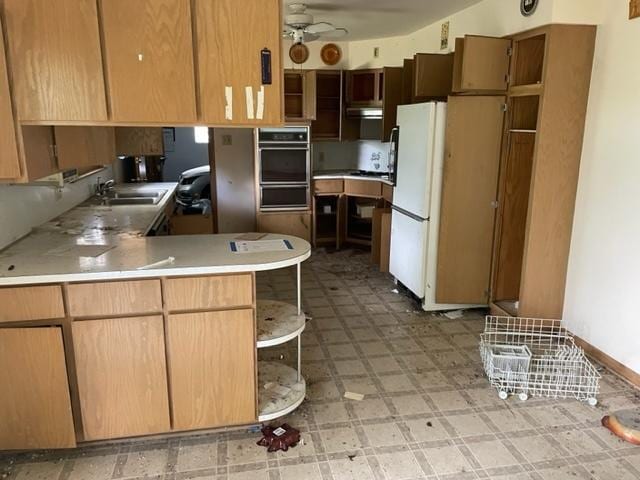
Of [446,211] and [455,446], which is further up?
Answer: [446,211]

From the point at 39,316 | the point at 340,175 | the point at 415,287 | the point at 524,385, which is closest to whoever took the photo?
the point at 39,316

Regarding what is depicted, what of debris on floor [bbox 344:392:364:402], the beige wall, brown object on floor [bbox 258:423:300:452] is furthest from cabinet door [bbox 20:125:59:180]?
the beige wall

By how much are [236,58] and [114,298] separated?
3.90 feet

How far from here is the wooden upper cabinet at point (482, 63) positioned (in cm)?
338

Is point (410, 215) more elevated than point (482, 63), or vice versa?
point (482, 63)

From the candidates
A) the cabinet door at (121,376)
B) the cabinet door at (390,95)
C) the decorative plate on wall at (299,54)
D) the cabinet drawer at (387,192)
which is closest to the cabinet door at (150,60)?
the cabinet door at (121,376)

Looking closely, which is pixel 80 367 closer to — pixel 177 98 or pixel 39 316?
pixel 39 316

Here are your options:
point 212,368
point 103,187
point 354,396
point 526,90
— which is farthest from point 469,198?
point 103,187

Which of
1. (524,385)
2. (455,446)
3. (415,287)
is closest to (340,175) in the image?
(415,287)

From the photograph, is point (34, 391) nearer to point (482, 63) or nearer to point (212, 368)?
point (212, 368)

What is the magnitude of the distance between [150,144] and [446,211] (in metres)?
2.68

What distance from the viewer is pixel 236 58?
217cm

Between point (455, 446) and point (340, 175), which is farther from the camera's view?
point (340, 175)

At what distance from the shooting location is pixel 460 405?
269cm
